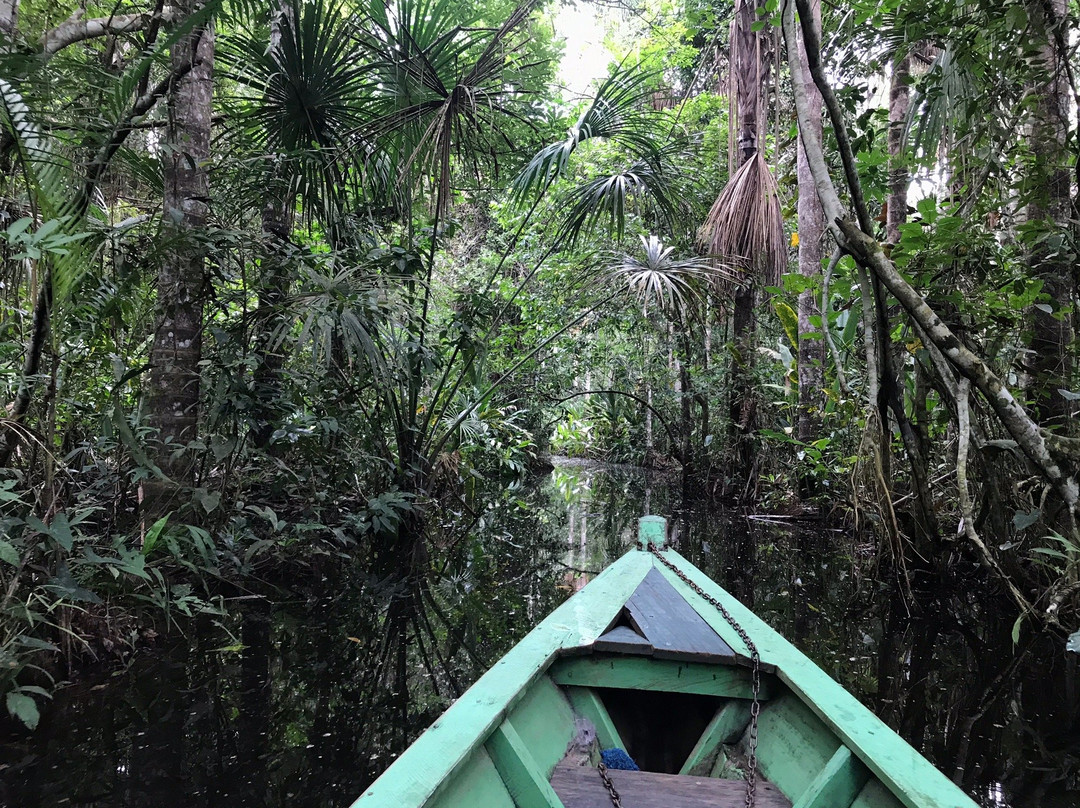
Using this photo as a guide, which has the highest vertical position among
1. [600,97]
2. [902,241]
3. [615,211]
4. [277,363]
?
[600,97]

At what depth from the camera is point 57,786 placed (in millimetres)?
1726

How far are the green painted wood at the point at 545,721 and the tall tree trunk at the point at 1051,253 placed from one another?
2.65 metres

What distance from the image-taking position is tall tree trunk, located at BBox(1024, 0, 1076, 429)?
2873mm

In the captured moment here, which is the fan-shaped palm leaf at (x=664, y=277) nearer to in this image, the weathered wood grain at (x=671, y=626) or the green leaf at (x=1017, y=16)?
the green leaf at (x=1017, y=16)

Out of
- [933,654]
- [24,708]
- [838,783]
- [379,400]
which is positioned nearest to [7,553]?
[24,708]

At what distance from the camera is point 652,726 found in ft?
6.77

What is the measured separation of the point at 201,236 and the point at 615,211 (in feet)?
9.19

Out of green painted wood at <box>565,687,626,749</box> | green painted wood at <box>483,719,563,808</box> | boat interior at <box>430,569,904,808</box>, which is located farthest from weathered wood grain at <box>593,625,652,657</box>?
green painted wood at <box>483,719,563,808</box>

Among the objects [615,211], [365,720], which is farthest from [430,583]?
[615,211]

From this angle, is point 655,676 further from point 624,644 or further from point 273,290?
point 273,290

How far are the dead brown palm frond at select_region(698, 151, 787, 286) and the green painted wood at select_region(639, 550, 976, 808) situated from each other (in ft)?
13.6

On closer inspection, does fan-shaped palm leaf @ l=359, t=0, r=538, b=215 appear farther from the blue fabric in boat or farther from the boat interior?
the blue fabric in boat

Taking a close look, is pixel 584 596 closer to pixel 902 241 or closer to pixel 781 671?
pixel 781 671

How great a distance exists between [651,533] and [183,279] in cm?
251
